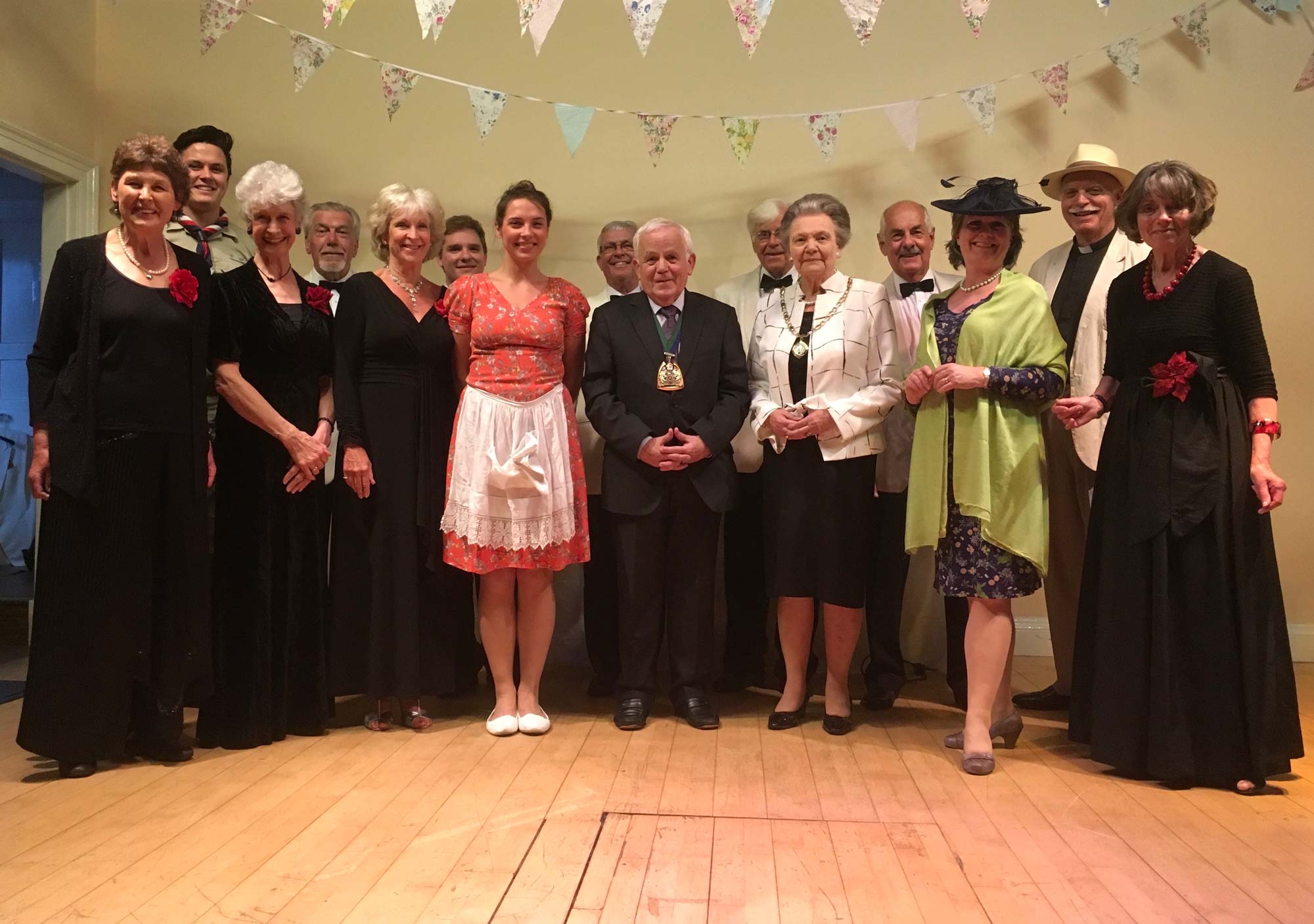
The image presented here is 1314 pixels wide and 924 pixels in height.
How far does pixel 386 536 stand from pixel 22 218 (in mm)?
4260

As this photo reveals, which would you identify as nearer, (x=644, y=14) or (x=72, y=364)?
(x=72, y=364)

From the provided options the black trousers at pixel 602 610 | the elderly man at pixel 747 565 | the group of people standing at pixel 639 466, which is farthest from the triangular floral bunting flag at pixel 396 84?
the black trousers at pixel 602 610

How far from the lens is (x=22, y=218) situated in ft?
19.9

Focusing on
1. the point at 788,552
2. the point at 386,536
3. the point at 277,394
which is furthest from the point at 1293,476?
the point at 277,394

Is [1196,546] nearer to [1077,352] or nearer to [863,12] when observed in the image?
[1077,352]

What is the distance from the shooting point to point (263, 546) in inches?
124

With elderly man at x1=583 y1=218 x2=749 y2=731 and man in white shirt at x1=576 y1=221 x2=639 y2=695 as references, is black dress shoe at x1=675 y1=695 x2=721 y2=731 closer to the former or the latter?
elderly man at x1=583 y1=218 x2=749 y2=731

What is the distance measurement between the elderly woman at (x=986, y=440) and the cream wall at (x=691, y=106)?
5.86 feet

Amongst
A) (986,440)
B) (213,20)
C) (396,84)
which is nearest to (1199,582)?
(986,440)

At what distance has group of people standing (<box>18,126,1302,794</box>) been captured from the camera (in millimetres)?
2793

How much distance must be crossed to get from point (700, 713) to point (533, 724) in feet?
1.77

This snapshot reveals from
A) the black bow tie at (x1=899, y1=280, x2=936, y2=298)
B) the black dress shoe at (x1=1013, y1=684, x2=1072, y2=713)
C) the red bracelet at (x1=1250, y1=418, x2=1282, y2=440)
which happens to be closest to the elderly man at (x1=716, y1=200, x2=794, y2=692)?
the black bow tie at (x1=899, y1=280, x2=936, y2=298)

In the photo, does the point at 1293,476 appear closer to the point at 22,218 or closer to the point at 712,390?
the point at 712,390

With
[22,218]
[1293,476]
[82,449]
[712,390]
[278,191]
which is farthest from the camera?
[22,218]
